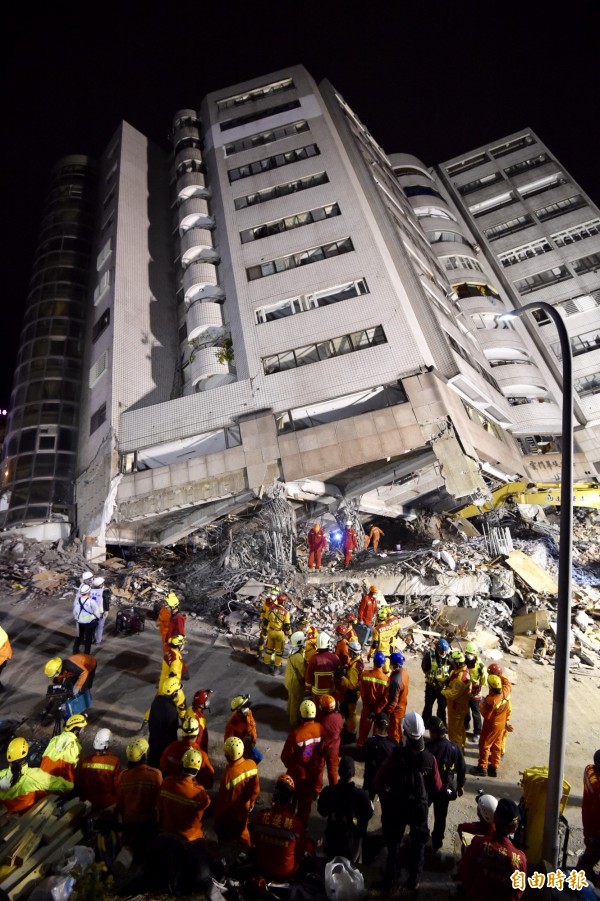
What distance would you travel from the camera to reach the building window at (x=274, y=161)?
26391 millimetres

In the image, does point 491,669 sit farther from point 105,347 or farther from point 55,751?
point 105,347

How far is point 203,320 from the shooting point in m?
22.1

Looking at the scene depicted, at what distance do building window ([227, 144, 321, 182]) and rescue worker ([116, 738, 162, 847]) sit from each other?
29.3m

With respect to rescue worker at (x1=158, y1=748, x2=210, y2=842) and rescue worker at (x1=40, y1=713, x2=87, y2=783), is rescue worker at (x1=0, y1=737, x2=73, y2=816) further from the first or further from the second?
rescue worker at (x1=158, y1=748, x2=210, y2=842)

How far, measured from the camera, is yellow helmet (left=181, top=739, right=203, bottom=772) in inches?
177

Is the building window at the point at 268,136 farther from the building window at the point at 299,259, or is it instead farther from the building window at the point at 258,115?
the building window at the point at 299,259

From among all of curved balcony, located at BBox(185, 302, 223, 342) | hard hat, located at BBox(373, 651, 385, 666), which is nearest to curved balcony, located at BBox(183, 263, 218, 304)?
curved balcony, located at BBox(185, 302, 223, 342)

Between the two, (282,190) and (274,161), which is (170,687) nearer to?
(282,190)

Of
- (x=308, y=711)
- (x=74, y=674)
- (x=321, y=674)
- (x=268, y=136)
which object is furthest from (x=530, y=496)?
(x=268, y=136)

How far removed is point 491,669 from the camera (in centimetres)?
676

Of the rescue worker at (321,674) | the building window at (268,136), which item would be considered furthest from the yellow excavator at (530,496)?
the building window at (268,136)

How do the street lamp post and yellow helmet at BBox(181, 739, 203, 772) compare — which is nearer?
the street lamp post

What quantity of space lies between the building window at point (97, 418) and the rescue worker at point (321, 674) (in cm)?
1697

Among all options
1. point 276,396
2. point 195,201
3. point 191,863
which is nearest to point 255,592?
point 276,396
